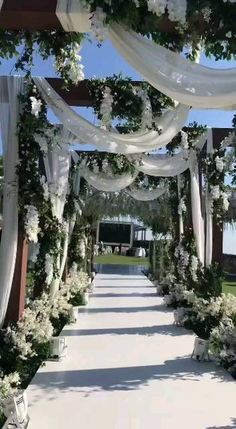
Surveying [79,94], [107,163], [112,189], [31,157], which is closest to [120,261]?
[112,189]

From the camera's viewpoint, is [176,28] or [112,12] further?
[176,28]

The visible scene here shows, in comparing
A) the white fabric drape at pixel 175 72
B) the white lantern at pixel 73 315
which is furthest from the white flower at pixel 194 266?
the white fabric drape at pixel 175 72

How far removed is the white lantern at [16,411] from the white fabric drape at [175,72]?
7.67 ft

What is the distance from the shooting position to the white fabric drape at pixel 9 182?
509 cm

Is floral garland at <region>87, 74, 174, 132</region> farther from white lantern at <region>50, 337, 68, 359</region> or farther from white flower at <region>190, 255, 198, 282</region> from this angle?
white flower at <region>190, 255, 198, 282</region>

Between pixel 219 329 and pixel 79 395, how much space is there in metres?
2.01

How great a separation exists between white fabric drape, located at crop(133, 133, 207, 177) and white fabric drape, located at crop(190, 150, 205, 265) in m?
0.39

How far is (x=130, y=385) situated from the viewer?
517cm

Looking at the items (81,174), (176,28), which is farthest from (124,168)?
(176,28)

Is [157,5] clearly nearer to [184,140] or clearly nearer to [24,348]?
[24,348]

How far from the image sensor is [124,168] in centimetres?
866

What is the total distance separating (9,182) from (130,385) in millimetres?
2304

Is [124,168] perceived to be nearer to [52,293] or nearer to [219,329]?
[52,293]

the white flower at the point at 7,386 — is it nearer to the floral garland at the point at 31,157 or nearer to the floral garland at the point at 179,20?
the floral garland at the point at 31,157
